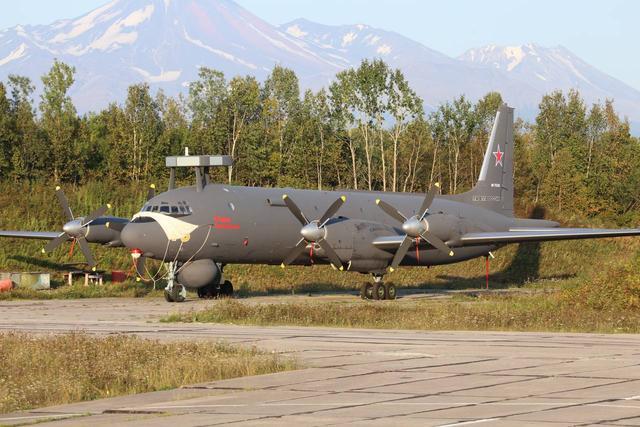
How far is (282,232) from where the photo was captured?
4241 centimetres

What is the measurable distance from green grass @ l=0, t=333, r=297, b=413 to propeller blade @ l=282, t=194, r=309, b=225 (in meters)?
20.4

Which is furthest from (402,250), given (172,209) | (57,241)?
(57,241)

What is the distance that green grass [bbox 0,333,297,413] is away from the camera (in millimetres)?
16219

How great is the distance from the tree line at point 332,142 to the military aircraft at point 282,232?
43.4 m

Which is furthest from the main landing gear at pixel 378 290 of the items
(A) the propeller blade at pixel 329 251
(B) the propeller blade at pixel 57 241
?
(B) the propeller blade at pixel 57 241

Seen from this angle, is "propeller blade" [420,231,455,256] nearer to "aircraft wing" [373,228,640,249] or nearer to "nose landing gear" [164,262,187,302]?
"aircraft wing" [373,228,640,249]

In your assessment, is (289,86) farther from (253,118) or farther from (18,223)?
(18,223)

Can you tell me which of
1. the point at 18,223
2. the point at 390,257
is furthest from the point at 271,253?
the point at 18,223

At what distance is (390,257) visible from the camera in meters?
44.2

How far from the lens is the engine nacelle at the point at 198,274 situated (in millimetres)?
40031

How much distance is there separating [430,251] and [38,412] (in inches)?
1303

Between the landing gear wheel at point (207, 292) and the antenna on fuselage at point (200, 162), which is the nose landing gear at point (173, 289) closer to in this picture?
the landing gear wheel at point (207, 292)

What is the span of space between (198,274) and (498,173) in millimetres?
20069

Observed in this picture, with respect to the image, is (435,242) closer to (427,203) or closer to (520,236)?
(427,203)
